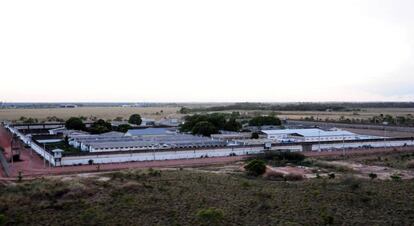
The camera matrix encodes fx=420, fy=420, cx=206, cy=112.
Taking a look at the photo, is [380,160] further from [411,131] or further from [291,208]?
[411,131]

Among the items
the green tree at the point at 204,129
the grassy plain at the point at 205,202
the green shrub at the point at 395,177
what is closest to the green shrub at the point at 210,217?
the grassy plain at the point at 205,202

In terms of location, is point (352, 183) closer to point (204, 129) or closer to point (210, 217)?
point (210, 217)

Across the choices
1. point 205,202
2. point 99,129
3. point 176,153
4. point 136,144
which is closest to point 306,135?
point 176,153

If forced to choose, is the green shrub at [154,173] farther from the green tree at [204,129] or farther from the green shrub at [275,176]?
the green tree at [204,129]

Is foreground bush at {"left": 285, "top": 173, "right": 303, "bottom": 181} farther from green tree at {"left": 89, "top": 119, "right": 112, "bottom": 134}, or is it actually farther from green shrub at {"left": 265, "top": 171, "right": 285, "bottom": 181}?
green tree at {"left": 89, "top": 119, "right": 112, "bottom": 134}

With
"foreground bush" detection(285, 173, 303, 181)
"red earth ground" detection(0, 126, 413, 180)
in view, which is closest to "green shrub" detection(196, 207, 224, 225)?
"foreground bush" detection(285, 173, 303, 181)

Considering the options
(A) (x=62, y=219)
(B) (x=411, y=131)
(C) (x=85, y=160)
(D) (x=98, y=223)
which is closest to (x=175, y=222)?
(D) (x=98, y=223)
